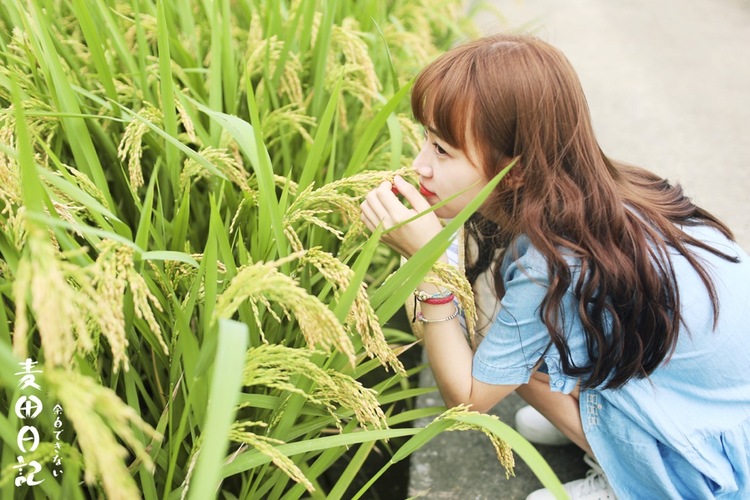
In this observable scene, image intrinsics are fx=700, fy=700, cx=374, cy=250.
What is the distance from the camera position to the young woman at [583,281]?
1.41 meters

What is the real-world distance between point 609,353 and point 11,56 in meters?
1.44

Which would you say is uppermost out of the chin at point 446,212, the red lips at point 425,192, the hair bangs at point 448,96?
the hair bangs at point 448,96

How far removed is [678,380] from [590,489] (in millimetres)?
368

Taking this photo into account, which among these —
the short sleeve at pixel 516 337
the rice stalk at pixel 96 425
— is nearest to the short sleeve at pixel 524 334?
the short sleeve at pixel 516 337

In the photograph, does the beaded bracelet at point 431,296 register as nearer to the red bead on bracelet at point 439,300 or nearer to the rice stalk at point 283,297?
the red bead on bracelet at point 439,300

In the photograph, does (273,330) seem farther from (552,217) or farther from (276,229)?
(552,217)

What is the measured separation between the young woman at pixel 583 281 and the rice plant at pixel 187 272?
0.12 m

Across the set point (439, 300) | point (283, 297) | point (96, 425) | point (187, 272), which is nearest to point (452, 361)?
point (439, 300)

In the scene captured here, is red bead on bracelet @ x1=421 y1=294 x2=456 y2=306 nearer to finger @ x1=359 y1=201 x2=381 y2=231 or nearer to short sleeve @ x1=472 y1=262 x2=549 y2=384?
short sleeve @ x1=472 y1=262 x2=549 y2=384

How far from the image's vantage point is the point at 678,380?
1.57 meters

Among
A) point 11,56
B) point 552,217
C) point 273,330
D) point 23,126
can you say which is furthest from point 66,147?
point 552,217

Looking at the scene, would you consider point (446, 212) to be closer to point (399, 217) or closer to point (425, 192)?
point (425, 192)

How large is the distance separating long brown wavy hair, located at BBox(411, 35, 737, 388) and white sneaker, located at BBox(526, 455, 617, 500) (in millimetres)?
383

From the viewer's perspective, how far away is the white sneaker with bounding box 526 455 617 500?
5.52 feet
